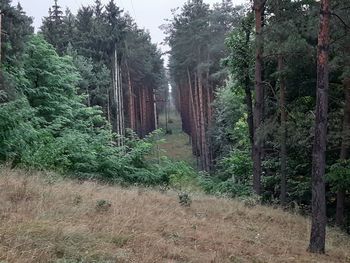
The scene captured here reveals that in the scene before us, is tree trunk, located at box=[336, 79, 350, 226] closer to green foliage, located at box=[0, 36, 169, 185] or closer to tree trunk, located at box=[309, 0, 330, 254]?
tree trunk, located at box=[309, 0, 330, 254]

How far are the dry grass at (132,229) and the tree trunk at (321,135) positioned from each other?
648 millimetres

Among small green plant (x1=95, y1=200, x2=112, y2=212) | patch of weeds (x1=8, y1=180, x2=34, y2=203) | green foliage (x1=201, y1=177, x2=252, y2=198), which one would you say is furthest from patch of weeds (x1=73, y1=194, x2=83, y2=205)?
green foliage (x1=201, y1=177, x2=252, y2=198)

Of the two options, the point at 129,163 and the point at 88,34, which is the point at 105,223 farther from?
the point at 88,34

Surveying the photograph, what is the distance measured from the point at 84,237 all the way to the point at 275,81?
1457 centimetres

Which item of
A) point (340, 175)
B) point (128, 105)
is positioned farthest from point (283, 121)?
point (128, 105)

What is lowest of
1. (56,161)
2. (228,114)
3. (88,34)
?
(56,161)

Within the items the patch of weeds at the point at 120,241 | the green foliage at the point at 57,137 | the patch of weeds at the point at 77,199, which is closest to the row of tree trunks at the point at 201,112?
the green foliage at the point at 57,137

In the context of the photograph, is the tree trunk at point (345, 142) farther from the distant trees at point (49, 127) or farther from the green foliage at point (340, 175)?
the distant trees at point (49, 127)

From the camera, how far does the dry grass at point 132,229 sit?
6082 mm

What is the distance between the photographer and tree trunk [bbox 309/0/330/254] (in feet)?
31.8

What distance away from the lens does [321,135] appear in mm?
9695

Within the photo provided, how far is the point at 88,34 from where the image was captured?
40.4m

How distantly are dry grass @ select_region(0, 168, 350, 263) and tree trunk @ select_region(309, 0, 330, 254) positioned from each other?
0.65 metres

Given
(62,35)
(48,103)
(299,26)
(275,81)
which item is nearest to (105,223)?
(299,26)
